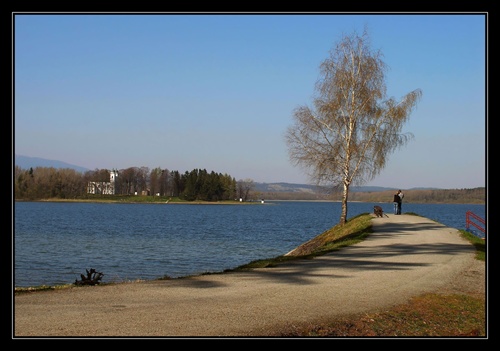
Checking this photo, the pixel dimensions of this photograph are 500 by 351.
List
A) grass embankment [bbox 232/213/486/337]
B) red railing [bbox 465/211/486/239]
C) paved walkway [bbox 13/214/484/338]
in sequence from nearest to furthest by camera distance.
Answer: paved walkway [bbox 13/214/484/338], grass embankment [bbox 232/213/486/337], red railing [bbox 465/211/486/239]

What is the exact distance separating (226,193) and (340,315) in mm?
177500

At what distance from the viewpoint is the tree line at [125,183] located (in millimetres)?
159750

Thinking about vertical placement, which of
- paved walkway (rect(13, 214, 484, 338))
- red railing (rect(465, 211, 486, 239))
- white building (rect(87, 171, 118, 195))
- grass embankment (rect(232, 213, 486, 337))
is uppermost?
white building (rect(87, 171, 118, 195))

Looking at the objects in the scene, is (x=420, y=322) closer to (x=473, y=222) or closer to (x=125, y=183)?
(x=473, y=222)

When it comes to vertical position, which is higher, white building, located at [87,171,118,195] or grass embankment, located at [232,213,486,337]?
white building, located at [87,171,118,195]

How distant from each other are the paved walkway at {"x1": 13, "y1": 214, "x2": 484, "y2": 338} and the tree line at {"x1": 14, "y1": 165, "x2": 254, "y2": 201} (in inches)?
5631

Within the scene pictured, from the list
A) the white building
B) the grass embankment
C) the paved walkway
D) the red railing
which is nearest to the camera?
the paved walkway

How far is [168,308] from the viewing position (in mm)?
10969

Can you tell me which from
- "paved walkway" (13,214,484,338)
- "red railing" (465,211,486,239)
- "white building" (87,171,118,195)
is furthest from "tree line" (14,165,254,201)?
"paved walkway" (13,214,484,338)

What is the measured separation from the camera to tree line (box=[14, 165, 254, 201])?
15975 centimetres

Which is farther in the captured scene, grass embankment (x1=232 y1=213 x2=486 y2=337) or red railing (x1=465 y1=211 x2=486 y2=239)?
red railing (x1=465 y1=211 x2=486 y2=239)

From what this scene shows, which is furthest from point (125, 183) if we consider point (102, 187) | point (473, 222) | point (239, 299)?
point (239, 299)

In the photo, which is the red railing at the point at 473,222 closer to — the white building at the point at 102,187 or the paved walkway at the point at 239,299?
the paved walkway at the point at 239,299

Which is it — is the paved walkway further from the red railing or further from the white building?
the white building
